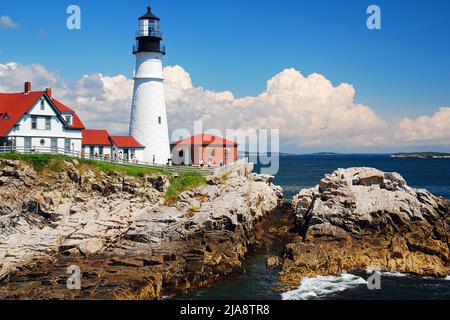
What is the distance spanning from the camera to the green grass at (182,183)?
35312mm

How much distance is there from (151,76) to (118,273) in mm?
22254

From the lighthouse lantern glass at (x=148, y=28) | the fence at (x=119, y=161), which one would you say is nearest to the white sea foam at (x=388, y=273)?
the fence at (x=119, y=161)

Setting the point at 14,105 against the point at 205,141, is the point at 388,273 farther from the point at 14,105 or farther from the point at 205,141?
the point at 14,105

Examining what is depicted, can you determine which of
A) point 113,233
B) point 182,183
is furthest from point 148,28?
point 113,233

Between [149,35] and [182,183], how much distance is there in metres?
13.4

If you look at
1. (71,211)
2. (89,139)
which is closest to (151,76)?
(89,139)

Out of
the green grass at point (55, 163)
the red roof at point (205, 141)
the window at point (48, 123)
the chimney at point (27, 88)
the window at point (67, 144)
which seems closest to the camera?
the green grass at point (55, 163)

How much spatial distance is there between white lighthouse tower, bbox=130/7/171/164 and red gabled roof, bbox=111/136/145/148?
44 centimetres

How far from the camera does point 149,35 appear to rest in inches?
1642

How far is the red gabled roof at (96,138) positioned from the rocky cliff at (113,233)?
7.25m

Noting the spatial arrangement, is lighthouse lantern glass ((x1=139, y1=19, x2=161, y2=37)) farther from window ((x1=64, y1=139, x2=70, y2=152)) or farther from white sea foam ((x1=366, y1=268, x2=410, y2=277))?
white sea foam ((x1=366, y1=268, x2=410, y2=277))

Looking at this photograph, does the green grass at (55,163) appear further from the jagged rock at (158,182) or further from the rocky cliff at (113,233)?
the jagged rock at (158,182)

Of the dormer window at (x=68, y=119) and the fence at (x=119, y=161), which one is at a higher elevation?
the dormer window at (x=68, y=119)

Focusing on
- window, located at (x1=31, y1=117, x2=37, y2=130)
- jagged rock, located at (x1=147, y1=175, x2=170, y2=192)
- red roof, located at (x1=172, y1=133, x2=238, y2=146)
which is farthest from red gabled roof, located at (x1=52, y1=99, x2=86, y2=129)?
red roof, located at (x1=172, y1=133, x2=238, y2=146)
